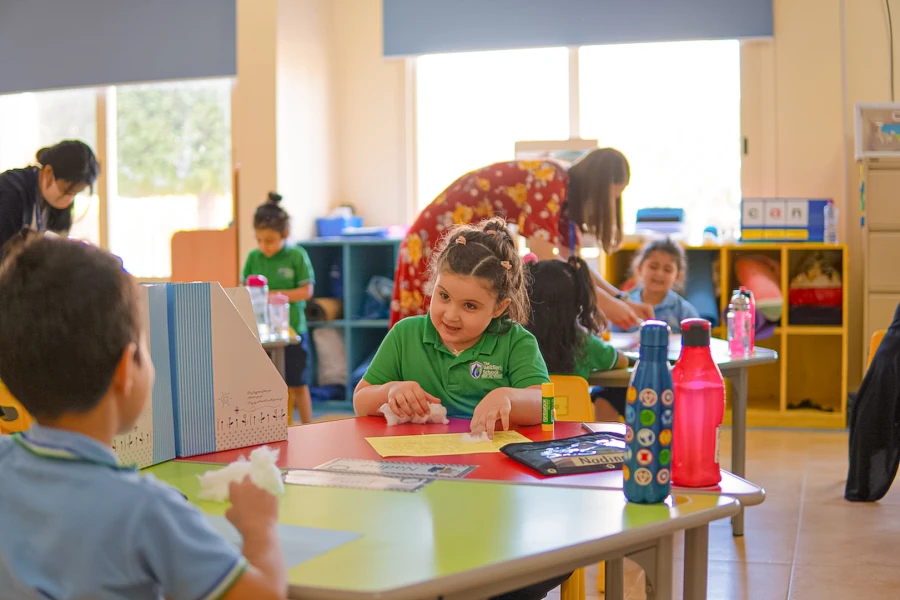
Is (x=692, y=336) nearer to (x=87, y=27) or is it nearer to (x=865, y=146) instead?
(x=865, y=146)

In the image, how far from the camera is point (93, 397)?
1.03m

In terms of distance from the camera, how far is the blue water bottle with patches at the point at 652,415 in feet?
4.29

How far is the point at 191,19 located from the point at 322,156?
49.5 inches

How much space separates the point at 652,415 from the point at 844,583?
1911mm

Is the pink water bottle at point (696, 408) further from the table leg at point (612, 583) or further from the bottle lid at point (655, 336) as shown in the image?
the table leg at point (612, 583)

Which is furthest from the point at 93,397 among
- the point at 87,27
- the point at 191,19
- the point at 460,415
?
the point at 87,27

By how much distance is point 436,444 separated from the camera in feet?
5.88

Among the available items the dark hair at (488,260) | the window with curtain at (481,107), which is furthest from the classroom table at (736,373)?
the window with curtain at (481,107)

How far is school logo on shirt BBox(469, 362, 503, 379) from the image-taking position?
2.15 metres

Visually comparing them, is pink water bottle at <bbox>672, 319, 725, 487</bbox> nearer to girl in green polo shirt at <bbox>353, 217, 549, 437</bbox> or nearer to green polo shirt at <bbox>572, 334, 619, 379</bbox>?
girl in green polo shirt at <bbox>353, 217, 549, 437</bbox>

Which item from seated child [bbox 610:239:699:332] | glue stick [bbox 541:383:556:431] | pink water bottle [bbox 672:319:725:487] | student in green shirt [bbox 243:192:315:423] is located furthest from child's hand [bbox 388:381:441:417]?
student in green shirt [bbox 243:192:315:423]

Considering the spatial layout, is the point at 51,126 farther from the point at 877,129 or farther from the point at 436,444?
the point at 436,444

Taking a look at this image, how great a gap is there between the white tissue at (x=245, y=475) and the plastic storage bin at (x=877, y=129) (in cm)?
466

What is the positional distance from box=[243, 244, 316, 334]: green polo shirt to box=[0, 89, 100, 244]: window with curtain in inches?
83.5
